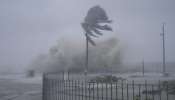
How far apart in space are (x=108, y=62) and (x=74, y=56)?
354 cm

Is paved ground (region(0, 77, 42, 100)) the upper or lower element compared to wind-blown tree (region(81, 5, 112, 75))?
lower

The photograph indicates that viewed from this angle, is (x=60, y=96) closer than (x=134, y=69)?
Yes

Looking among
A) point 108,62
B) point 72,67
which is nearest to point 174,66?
point 108,62

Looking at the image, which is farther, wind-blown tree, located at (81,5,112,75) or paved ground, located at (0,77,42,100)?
wind-blown tree, located at (81,5,112,75)

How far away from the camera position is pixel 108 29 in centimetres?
2083

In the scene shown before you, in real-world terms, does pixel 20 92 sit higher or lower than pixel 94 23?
lower

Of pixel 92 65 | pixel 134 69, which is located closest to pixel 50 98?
pixel 134 69

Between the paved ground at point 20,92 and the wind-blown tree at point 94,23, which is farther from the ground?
the wind-blown tree at point 94,23

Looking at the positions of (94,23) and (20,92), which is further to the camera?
(94,23)

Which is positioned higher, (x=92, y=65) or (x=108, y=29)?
(x=108, y=29)

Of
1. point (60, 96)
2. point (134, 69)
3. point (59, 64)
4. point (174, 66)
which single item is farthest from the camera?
point (59, 64)

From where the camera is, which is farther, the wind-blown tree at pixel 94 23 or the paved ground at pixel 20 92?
the wind-blown tree at pixel 94 23

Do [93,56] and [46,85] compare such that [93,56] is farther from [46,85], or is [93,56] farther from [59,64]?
[46,85]

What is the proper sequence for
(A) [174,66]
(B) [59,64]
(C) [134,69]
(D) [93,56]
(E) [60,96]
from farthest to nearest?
(B) [59,64] → (D) [93,56] → (C) [134,69] → (A) [174,66] → (E) [60,96]
